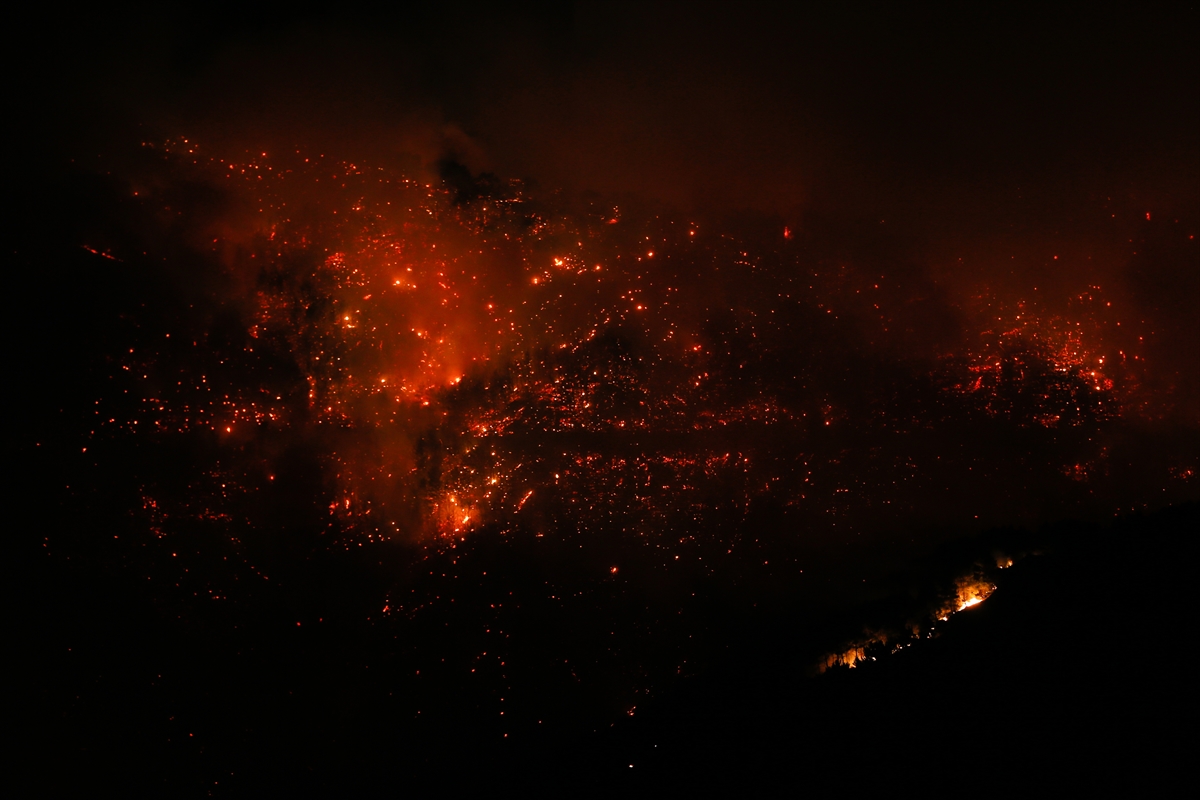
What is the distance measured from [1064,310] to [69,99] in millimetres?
6319

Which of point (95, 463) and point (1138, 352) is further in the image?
point (1138, 352)

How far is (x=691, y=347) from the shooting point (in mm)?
4012

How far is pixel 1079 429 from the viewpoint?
13.8ft

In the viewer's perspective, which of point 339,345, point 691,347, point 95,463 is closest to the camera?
point 95,463

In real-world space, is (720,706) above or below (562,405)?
below

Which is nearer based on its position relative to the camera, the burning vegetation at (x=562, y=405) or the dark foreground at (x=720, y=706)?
the dark foreground at (x=720, y=706)

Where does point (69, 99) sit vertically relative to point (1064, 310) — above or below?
above

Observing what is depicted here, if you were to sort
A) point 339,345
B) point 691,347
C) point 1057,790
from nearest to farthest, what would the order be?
point 1057,790
point 339,345
point 691,347

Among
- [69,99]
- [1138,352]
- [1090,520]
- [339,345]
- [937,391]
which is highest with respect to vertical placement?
[69,99]

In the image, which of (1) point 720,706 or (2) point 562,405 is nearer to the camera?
(1) point 720,706

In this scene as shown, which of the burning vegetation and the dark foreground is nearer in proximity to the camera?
the dark foreground

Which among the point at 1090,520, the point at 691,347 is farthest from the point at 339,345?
the point at 1090,520

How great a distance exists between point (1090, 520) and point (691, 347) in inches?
120

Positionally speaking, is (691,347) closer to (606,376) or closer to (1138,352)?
(606,376)
